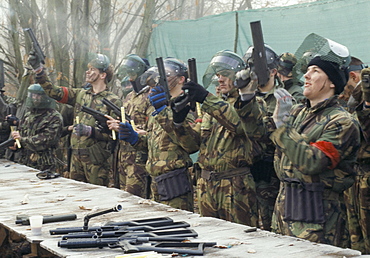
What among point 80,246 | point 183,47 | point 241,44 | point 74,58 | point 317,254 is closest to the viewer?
point 317,254

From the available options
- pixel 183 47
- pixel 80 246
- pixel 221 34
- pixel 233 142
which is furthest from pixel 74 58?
pixel 80 246

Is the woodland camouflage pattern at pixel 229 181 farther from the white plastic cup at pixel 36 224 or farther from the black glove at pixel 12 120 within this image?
the black glove at pixel 12 120

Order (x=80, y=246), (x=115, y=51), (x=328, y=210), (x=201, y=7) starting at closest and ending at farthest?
1. (x=80, y=246)
2. (x=328, y=210)
3. (x=115, y=51)
4. (x=201, y=7)

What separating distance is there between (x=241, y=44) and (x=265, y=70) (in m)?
4.80

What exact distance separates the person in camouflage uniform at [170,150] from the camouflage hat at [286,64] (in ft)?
3.91

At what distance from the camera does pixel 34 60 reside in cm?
828

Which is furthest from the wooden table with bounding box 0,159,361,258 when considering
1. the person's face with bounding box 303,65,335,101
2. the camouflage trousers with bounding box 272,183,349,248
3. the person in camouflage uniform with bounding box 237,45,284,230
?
the person in camouflage uniform with bounding box 237,45,284,230

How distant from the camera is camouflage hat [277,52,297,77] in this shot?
6.68 m

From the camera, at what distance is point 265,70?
444 centimetres

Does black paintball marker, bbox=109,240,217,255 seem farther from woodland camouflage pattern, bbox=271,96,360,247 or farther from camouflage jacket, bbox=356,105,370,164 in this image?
camouflage jacket, bbox=356,105,370,164

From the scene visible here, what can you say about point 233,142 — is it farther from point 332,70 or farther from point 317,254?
point 317,254

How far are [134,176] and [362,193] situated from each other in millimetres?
3424

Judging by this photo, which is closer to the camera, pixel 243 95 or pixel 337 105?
pixel 337 105

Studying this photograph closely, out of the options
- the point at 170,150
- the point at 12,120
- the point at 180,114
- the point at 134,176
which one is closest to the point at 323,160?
the point at 180,114
